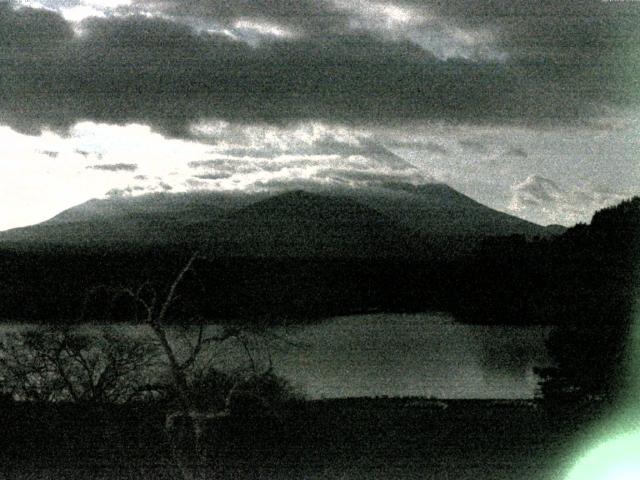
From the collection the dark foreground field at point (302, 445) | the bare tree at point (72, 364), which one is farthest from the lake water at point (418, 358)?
the bare tree at point (72, 364)

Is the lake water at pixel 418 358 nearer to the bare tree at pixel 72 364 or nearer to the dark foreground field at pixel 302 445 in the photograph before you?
the dark foreground field at pixel 302 445

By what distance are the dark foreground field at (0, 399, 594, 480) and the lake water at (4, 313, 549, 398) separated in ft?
8.22

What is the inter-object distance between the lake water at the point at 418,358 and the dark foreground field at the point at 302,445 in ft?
8.22

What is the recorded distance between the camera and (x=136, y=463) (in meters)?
5.07

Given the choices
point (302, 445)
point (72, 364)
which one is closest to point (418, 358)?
point (302, 445)

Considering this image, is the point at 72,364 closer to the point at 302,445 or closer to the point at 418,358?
the point at 302,445

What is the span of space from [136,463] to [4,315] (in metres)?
2.71

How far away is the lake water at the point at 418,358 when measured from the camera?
34.1 ft

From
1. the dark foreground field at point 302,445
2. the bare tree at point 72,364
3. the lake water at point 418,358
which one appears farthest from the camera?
the lake water at point 418,358

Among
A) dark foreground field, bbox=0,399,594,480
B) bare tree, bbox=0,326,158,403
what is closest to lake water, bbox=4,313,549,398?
dark foreground field, bbox=0,399,594,480

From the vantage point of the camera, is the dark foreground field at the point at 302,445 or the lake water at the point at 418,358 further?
the lake water at the point at 418,358

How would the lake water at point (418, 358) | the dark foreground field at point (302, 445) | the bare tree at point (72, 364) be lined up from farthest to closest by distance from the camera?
the lake water at point (418, 358) → the bare tree at point (72, 364) → the dark foreground field at point (302, 445)

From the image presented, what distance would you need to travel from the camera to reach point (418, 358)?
1381 centimetres

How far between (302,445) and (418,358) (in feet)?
27.1
